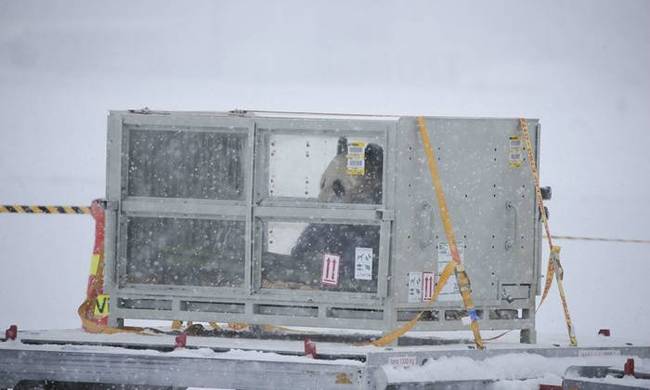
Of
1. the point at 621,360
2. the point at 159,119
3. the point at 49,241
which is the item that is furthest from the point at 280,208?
the point at 49,241

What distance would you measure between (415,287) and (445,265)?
245 millimetres

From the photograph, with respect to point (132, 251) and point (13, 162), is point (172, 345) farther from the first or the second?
point (13, 162)

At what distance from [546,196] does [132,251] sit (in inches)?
110

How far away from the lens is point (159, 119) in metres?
6.20

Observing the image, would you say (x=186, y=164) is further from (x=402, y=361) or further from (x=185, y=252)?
(x=402, y=361)

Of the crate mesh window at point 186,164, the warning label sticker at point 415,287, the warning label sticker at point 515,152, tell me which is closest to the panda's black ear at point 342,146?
the crate mesh window at point 186,164

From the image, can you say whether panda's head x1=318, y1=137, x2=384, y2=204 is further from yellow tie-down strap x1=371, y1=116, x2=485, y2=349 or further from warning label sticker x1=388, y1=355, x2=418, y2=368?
warning label sticker x1=388, y1=355, x2=418, y2=368

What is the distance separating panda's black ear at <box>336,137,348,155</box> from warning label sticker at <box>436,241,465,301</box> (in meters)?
0.87

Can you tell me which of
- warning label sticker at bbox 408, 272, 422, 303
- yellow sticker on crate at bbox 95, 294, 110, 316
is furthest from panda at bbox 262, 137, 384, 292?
yellow sticker on crate at bbox 95, 294, 110, 316

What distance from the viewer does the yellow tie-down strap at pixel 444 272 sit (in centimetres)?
586

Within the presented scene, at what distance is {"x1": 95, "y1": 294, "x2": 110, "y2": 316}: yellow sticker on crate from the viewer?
6762 millimetres

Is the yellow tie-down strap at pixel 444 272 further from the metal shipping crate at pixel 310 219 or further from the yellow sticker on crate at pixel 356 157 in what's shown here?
the yellow sticker on crate at pixel 356 157

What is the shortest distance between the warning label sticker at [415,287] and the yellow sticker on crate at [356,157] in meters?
0.75

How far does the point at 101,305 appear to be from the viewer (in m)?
6.80
